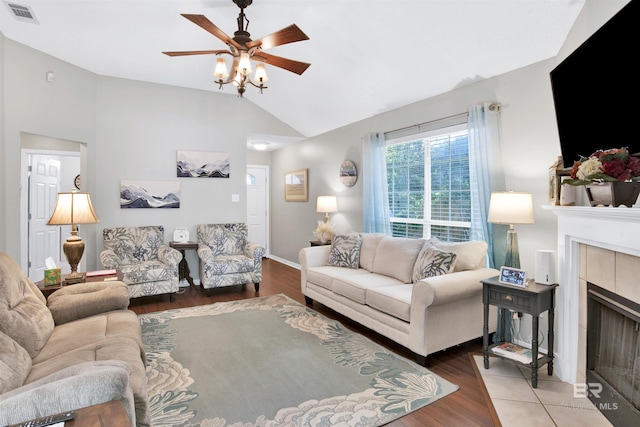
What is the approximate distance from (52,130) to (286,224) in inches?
158

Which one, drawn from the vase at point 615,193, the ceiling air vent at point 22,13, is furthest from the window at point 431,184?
the ceiling air vent at point 22,13

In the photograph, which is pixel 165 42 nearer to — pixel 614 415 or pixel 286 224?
pixel 286 224

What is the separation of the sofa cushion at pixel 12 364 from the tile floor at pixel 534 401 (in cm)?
237

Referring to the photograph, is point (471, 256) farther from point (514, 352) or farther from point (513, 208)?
point (514, 352)

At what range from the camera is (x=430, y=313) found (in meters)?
2.63

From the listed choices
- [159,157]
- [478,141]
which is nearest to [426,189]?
[478,141]

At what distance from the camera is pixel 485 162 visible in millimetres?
3223

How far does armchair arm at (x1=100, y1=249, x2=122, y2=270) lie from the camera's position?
411cm

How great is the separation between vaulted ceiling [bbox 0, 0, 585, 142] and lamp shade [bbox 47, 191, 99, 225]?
1753 mm

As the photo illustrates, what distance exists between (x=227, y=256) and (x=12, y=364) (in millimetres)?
3547

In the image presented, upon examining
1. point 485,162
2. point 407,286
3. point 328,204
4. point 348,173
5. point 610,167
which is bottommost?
point 407,286

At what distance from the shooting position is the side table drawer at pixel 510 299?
242 centimetres

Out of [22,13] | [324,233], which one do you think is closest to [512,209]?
[324,233]

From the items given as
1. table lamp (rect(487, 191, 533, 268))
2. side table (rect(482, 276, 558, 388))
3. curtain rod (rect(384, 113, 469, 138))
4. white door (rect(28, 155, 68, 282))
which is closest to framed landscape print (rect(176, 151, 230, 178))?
white door (rect(28, 155, 68, 282))
